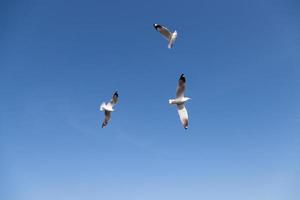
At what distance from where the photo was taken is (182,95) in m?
38.0

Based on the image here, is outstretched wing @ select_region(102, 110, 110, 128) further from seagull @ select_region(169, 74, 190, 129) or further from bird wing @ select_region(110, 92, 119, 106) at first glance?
seagull @ select_region(169, 74, 190, 129)

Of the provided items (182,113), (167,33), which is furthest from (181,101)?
(167,33)

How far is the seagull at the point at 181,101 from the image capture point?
37.3 m

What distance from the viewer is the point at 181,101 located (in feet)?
125

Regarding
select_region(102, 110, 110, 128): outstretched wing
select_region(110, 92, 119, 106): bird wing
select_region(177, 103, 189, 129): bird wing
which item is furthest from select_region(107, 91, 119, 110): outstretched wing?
select_region(177, 103, 189, 129): bird wing

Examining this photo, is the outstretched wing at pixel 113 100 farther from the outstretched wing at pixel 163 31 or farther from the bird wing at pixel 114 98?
the outstretched wing at pixel 163 31

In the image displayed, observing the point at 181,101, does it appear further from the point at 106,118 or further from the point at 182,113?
the point at 106,118

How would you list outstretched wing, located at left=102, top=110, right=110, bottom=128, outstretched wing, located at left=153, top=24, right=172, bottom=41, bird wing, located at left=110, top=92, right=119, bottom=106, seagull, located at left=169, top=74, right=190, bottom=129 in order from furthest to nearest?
1. outstretched wing, located at left=102, top=110, right=110, bottom=128
2. bird wing, located at left=110, top=92, right=119, bottom=106
3. outstretched wing, located at left=153, top=24, right=172, bottom=41
4. seagull, located at left=169, top=74, right=190, bottom=129

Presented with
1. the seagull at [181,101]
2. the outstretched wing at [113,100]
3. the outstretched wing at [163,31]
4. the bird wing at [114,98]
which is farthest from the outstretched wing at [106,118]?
the outstretched wing at [163,31]

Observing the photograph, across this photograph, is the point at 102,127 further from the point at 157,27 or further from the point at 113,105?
the point at 157,27

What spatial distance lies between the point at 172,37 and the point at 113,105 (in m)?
6.67

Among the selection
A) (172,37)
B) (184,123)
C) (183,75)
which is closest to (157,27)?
(172,37)

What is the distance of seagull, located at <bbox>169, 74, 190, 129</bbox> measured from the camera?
1469 inches

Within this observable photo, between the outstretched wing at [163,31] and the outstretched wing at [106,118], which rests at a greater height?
the outstretched wing at [163,31]
